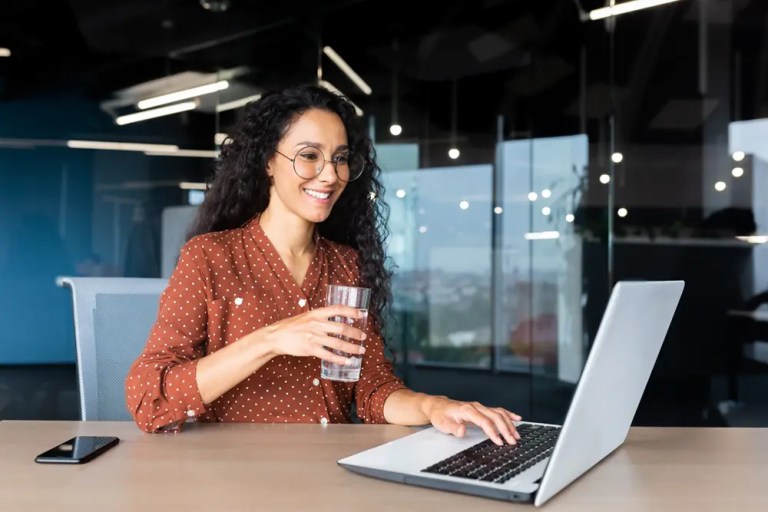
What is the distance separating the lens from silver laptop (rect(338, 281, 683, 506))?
0.95 metres

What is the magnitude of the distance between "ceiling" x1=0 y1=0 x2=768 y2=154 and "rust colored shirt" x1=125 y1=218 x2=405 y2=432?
9.28ft

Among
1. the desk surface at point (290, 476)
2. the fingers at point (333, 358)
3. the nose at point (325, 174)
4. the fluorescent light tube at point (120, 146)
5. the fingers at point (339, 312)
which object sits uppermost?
the fluorescent light tube at point (120, 146)

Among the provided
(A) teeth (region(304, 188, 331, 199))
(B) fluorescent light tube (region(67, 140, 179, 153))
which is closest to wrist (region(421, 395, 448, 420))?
(A) teeth (region(304, 188, 331, 199))

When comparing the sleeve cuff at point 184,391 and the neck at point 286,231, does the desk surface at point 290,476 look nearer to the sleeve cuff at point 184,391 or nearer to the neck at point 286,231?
the sleeve cuff at point 184,391

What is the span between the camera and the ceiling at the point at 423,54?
161 inches

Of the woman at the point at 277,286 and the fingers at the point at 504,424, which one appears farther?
the woman at the point at 277,286

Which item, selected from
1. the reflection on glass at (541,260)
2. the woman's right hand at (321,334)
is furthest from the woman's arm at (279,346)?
the reflection on glass at (541,260)

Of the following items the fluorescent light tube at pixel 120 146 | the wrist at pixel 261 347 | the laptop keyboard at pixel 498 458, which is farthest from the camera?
the fluorescent light tube at pixel 120 146

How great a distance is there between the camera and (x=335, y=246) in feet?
6.64

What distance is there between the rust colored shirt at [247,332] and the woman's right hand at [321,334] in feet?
0.78

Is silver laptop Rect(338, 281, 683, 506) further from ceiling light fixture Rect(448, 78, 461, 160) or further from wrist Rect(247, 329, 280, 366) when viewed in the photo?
ceiling light fixture Rect(448, 78, 461, 160)

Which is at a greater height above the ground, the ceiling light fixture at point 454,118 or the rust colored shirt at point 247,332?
the ceiling light fixture at point 454,118

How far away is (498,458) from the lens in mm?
1146

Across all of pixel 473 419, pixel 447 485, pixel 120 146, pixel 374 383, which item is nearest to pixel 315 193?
pixel 374 383
